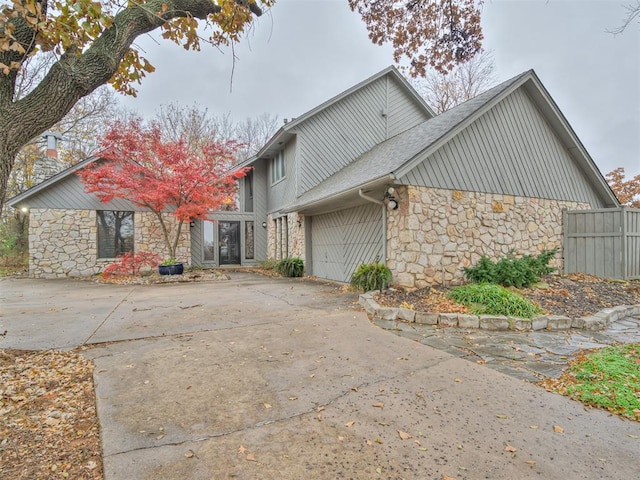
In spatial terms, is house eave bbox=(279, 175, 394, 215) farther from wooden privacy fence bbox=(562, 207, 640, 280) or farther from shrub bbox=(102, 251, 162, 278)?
wooden privacy fence bbox=(562, 207, 640, 280)

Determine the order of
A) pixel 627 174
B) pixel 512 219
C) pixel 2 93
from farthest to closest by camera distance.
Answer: pixel 627 174 → pixel 512 219 → pixel 2 93

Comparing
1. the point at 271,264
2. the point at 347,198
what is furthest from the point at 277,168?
the point at 347,198

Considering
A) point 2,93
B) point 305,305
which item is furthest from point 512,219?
point 2,93

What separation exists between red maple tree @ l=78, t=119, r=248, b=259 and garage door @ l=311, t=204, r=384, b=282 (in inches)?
160

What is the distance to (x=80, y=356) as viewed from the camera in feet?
12.1

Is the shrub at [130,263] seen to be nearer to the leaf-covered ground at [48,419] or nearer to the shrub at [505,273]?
the leaf-covered ground at [48,419]

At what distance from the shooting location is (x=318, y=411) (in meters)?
2.51

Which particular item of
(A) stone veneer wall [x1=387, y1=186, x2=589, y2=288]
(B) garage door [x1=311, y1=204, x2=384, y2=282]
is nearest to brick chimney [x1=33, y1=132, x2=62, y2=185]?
(B) garage door [x1=311, y1=204, x2=384, y2=282]

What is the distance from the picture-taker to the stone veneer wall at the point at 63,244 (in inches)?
467

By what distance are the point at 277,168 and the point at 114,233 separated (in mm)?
6907

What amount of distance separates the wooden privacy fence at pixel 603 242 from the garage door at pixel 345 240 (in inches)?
224

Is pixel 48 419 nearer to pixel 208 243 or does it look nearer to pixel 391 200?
pixel 391 200

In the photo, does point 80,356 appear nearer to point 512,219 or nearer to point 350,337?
point 350,337

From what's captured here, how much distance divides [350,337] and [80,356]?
3.18m
